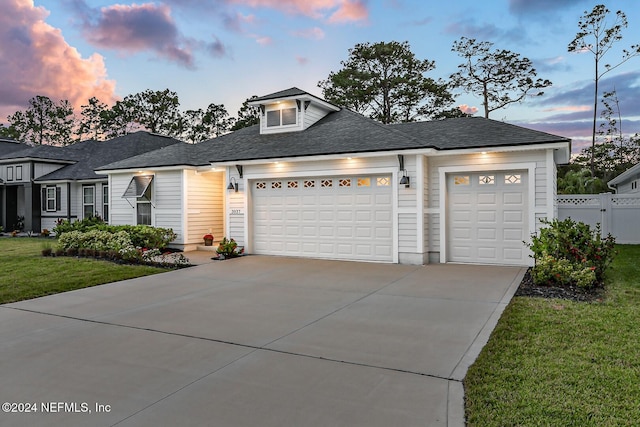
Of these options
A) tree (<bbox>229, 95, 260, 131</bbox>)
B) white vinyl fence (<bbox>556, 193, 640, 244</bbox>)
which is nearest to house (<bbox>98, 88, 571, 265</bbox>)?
white vinyl fence (<bbox>556, 193, 640, 244</bbox>)

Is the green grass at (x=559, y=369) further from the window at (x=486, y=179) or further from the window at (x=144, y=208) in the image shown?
the window at (x=144, y=208)

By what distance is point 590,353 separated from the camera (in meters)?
4.31

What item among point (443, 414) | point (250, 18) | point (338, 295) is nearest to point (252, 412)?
point (443, 414)

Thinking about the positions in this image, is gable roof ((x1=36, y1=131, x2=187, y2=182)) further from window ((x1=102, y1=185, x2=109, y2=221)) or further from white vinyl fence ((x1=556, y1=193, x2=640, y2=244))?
white vinyl fence ((x1=556, y1=193, x2=640, y2=244))

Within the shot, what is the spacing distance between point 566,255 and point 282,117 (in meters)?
9.52

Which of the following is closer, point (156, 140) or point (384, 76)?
point (156, 140)

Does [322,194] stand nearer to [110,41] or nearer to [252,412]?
[252,412]

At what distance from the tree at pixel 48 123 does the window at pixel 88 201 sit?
27974mm

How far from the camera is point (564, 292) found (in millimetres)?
7215

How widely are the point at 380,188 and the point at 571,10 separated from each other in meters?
17.3

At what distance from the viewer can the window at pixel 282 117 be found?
14.3m

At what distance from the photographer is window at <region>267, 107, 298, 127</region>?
46.8 feet

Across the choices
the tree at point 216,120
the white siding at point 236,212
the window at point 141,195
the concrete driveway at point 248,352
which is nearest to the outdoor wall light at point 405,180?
the concrete driveway at point 248,352

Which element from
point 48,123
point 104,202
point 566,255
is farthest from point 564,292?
point 48,123
